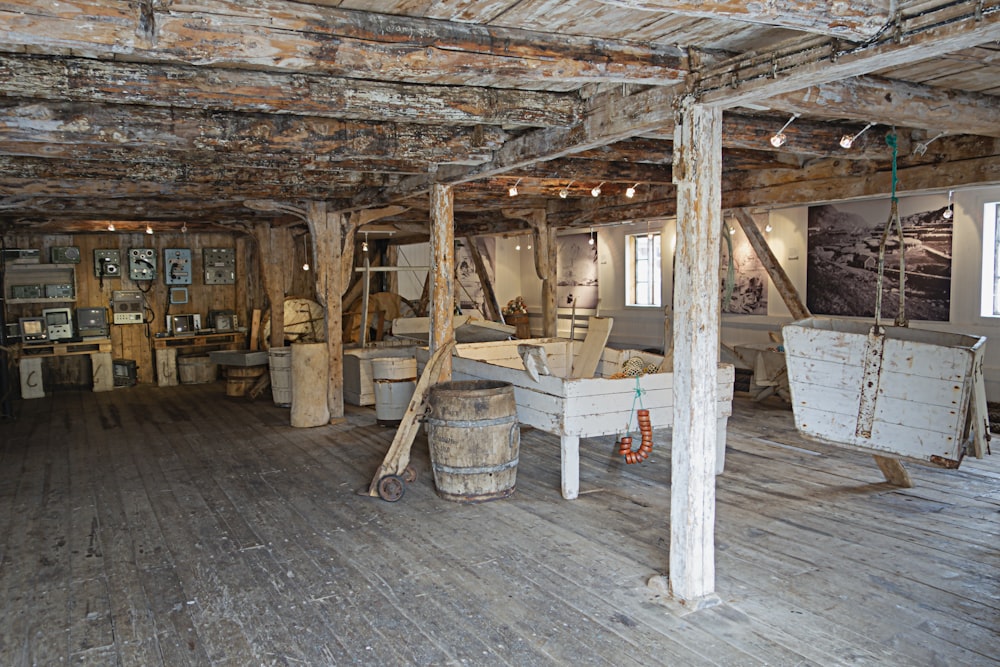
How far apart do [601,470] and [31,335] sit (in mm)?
9151

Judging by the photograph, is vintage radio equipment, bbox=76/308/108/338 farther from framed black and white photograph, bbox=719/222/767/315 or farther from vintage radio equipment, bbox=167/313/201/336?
framed black and white photograph, bbox=719/222/767/315

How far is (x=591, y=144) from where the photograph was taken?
14.4 ft

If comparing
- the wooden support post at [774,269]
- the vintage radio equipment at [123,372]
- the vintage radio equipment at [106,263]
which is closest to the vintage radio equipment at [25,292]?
the vintage radio equipment at [106,263]

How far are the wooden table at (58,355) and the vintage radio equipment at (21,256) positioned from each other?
1258 millimetres

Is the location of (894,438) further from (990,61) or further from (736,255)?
(736,255)

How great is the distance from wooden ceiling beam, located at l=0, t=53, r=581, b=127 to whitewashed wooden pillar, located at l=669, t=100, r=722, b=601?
1155mm

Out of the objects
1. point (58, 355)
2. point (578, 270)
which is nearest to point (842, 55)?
point (58, 355)

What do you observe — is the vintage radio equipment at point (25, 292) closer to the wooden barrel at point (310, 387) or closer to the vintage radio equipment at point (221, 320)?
the vintage radio equipment at point (221, 320)

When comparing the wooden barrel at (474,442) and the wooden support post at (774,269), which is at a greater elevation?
the wooden support post at (774,269)

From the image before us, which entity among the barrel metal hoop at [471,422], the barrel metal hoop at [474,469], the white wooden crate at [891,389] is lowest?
the barrel metal hoop at [474,469]

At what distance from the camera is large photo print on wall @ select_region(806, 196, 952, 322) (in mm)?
9242

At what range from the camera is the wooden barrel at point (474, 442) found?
5023 millimetres

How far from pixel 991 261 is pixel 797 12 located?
26.6ft

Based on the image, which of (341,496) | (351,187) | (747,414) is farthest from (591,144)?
(747,414)
